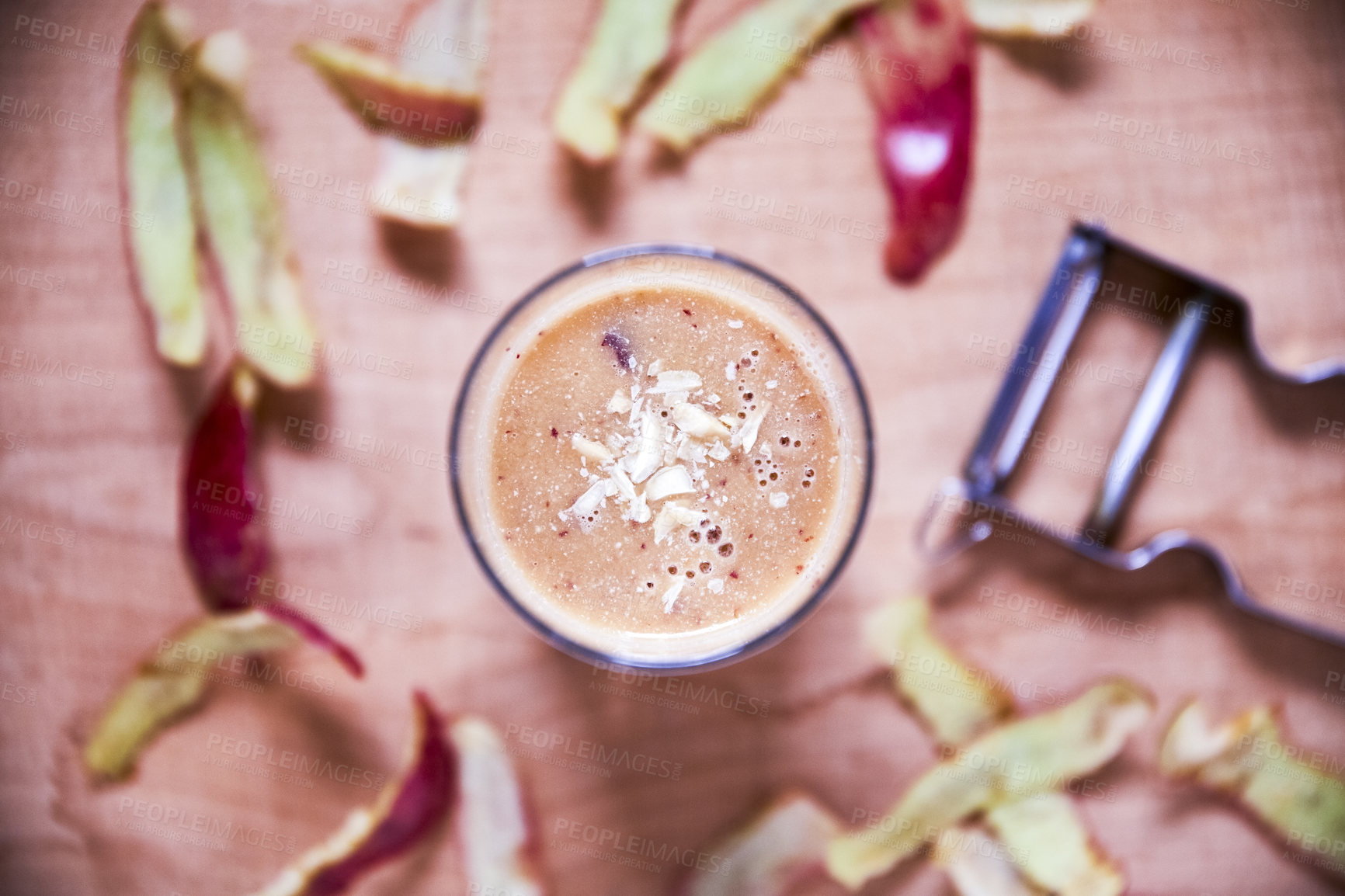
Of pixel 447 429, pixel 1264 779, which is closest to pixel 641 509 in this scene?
pixel 447 429

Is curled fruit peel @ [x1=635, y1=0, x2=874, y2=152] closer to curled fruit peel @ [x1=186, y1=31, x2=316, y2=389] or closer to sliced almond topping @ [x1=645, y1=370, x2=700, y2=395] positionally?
sliced almond topping @ [x1=645, y1=370, x2=700, y2=395]

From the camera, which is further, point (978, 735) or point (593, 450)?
point (978, 735)

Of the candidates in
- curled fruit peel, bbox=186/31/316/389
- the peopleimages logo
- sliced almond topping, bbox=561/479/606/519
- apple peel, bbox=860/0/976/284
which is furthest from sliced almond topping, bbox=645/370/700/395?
the peopleimages logo

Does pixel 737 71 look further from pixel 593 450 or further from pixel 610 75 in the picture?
pixel 593 450

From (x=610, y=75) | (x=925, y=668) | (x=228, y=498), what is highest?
(x=610, y=75)

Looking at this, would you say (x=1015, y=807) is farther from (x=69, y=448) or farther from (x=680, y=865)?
(x=69, y=448)

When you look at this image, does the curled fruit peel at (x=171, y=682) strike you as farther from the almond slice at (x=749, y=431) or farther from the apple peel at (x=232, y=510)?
the almond slice at (x=749, y=431)

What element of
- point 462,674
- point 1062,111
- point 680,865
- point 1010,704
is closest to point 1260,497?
point 1010,704
